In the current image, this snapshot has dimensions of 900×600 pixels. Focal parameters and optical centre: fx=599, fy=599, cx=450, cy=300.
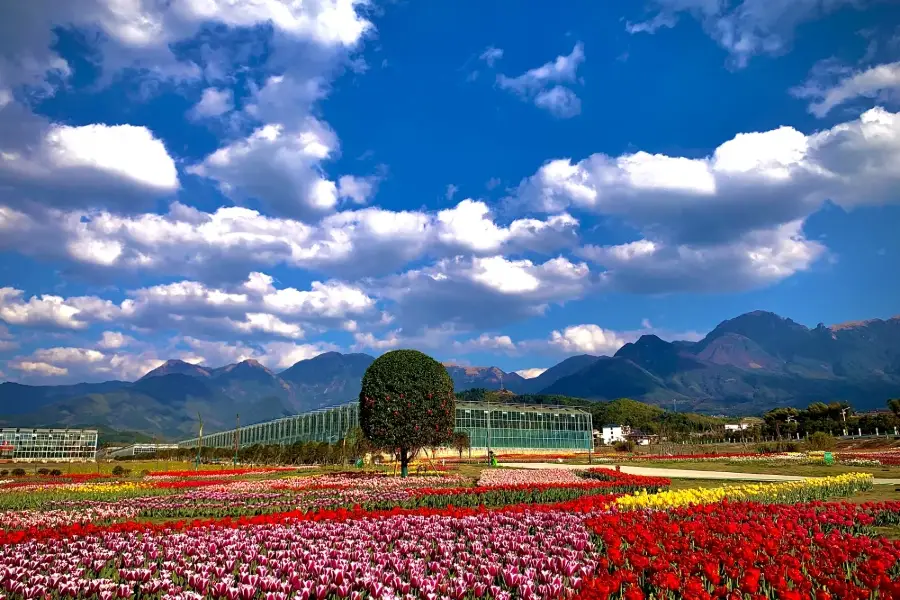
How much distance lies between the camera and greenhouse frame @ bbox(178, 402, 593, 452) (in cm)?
6838

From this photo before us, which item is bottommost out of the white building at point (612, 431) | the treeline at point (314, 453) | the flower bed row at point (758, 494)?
the white building at point (612, 431)

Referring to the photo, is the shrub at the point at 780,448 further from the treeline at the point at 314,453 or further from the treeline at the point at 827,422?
the treeline at the point at 314,453

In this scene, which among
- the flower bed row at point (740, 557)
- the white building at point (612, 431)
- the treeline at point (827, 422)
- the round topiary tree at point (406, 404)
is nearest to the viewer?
the flower bed row at point (740, 557)

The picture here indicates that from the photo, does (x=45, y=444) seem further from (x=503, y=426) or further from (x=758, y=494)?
(x=758, y=494)

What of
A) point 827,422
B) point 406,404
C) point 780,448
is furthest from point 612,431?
point 406,404

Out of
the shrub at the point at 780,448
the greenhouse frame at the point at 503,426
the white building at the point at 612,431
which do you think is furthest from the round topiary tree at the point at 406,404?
the white building at the point at 612,431

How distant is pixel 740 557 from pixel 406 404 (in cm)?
2130

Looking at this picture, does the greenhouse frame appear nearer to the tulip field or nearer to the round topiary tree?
the round topiary tree

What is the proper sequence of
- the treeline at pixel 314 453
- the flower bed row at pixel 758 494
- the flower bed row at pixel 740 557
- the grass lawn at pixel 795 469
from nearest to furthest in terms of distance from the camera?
the flower bed row at pixel 740 557
the flower bed row at pixel 758 494
the grass lawn at pixel 795 469
the treeline at pixel 314 453

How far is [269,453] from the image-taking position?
51.8 meters

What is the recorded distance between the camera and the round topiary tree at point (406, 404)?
88.9 feet

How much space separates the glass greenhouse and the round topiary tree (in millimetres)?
84714

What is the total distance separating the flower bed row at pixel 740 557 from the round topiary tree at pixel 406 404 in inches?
687

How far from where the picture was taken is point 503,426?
71188mm
